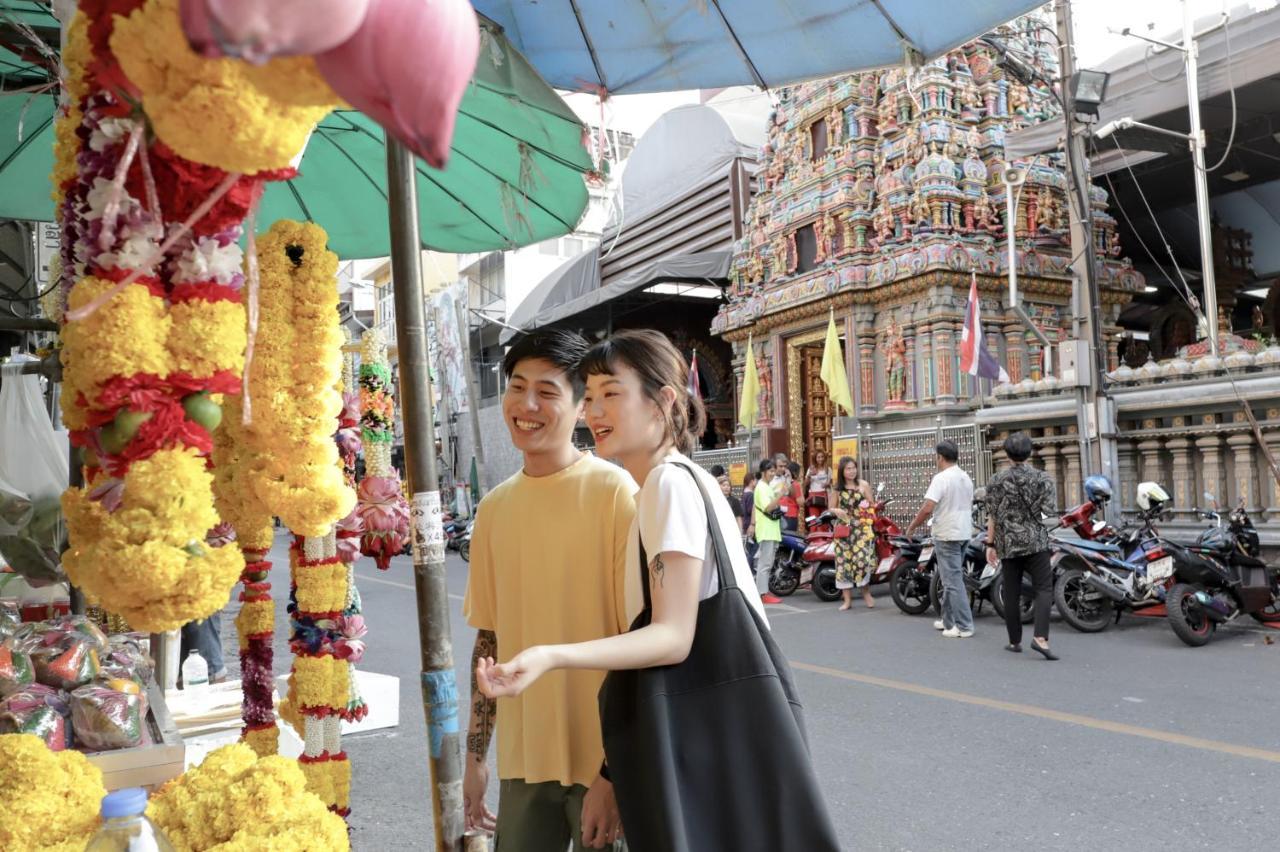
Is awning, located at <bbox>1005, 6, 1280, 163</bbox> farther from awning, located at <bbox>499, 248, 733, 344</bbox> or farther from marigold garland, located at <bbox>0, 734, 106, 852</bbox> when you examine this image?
marigold garland, located at <bbox>0, 734, 106, 852</bbox>

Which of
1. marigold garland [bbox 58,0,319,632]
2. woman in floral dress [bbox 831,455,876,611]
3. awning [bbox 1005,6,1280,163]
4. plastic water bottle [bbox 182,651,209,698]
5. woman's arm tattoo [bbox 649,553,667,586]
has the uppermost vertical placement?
awning [bbox 1005,6,1280,163]

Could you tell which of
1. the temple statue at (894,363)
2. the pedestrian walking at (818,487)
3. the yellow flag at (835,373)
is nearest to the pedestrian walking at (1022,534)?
the pedestrian walking at (818,487)

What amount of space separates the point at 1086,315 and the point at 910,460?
3785 millimetres

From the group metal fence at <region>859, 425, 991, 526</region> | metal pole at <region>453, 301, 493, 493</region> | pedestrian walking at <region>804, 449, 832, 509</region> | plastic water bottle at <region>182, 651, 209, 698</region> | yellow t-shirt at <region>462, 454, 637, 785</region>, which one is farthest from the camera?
metal pole at <region>453, 301, 493, 493</region>

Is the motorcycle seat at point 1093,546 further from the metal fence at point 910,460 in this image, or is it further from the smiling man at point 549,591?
the smiling man at point 549,591

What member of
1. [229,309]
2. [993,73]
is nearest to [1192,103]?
[993,73]

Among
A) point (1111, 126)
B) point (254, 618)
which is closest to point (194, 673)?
point (254, 618)

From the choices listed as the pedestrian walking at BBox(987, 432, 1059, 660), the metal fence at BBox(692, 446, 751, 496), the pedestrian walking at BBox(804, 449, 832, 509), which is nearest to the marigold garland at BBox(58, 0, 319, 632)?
the pedestrian walking at BBox(987, 432, 1059, 660)

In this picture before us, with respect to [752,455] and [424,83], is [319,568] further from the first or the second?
[752,455]

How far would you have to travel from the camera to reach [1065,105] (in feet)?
32.1

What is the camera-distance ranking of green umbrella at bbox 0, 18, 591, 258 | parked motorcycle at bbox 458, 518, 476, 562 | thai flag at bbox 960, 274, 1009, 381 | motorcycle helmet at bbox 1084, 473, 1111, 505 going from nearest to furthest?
green umbrella at bbox 0, 18, 591, 258 < motorcycle helmet at bbox 1084, 473, 1111, 505 < thai flag at bbox 960, 274, 1009, 381 < parked motorcycle at bbox 458, 518, 476, 562

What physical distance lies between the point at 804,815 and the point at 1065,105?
10.0m

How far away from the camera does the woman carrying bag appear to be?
4.93 feet

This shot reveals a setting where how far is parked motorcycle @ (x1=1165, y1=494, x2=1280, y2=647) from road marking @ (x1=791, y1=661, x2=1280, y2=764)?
2.24 meters
